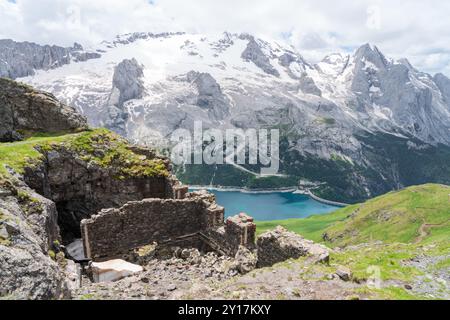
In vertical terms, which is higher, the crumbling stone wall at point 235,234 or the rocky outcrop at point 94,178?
the rocky outcrop at point 94,178

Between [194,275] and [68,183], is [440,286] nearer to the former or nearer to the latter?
[194,275]

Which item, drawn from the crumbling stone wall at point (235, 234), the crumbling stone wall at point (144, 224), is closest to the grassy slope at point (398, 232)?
the crumbling stone wall at point (235, 234)

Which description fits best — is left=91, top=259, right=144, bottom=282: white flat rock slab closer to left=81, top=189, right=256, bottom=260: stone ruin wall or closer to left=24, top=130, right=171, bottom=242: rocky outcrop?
left=81, top=189, right=256, bottom=260: stone ruin wall

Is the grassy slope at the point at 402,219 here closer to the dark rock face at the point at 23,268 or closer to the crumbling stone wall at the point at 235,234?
the crumbling stone wall at the point at 235,234

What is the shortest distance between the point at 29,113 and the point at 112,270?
21455 millimetres

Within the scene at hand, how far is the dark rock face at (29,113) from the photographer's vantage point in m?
35.2

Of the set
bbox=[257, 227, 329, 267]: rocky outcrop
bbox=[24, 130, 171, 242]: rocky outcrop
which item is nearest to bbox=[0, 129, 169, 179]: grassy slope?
bbox=[24, 130, 171, 242]: rocky outcrop

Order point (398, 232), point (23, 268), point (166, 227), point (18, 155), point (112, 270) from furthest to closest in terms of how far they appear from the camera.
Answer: point (398, 232) < point (166, 227) < point (18, 155) < point (112, 270) < point (23, 268)

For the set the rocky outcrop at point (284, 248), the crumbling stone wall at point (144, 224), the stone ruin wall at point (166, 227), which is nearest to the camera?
the rocky outcrop at point (284, 248)

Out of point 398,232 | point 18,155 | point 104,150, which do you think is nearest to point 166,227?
point 104,150

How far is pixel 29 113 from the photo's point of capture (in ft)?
118

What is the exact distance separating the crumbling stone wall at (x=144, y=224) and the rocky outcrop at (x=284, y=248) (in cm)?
725

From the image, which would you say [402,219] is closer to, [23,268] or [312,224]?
[312,224]

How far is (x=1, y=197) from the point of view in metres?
17.4
